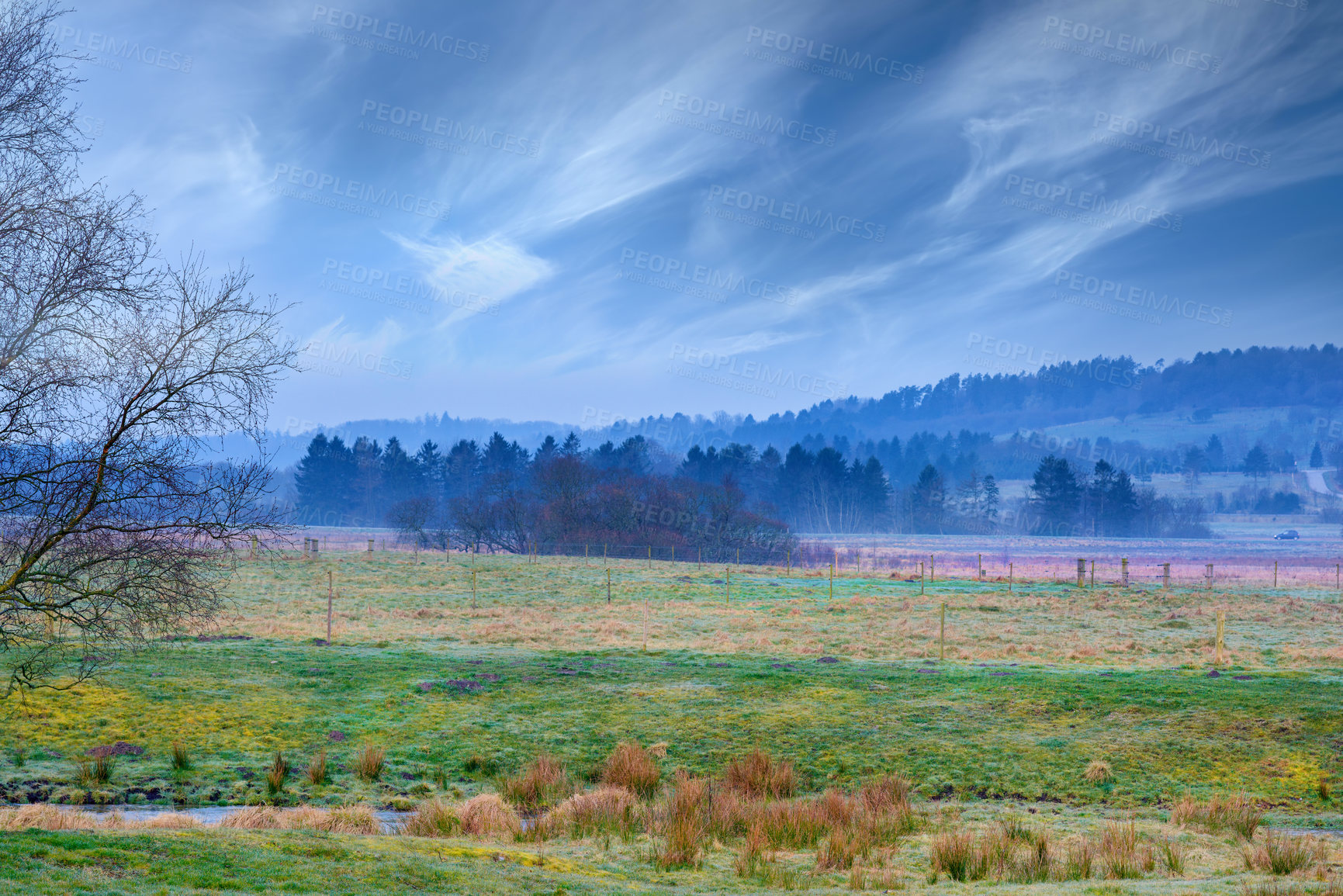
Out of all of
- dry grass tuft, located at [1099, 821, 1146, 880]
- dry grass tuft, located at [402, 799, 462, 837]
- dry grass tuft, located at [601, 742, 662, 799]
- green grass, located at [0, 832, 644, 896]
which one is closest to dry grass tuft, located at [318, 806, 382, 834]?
dry grass tuft, located at [402, 799, 462, 837]

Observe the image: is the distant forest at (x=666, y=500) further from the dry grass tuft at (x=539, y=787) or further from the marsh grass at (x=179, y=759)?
the dry grass tuft at (x=539, y=787)

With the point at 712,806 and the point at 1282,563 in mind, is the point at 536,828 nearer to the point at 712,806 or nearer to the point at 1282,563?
the point at 712,806

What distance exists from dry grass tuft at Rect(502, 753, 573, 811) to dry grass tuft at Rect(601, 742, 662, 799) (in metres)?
0.77

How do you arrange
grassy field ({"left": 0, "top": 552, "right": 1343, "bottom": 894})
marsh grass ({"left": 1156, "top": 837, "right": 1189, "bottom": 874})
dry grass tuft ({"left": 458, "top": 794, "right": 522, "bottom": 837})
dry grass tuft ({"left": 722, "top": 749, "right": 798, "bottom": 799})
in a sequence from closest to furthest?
grassy field ({"left": 0, "top": 552, "right": 1343, "bottom": 894}) → marsh grass ({"left": 1156, "top": 837, "right": 1189, "bottom": 874}) → dry grass tuft ({"left": 458, "top": 794, "right": 522, "bottom": 837}) → dry grass tuft ({"left": 722, "top": 749, "right": 798, "bottom": 799})

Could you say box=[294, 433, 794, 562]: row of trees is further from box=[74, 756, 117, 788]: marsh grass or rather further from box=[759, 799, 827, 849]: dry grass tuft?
box=[759, 799, 827, 849]: dry grass tuft

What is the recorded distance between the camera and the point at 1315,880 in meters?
9.63

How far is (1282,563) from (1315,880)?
97.3 meters

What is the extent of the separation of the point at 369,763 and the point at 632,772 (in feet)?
15.9

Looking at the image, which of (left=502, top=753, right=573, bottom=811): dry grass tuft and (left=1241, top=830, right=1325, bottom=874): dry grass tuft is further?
(left=502, top=753, right=573, bottom=811): dry grass tuft

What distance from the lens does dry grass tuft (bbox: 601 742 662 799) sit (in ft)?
51.4

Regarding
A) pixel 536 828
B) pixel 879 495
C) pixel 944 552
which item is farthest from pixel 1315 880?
pixel 879 495

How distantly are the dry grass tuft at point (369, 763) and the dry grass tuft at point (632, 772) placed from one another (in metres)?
4.14

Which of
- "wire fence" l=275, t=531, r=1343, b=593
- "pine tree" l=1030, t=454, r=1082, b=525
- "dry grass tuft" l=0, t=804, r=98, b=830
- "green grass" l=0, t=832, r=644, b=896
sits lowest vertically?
"wire fence" l=275, t=531, r=1343, b=593

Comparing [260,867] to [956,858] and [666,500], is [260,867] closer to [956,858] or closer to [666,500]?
[956,858]
